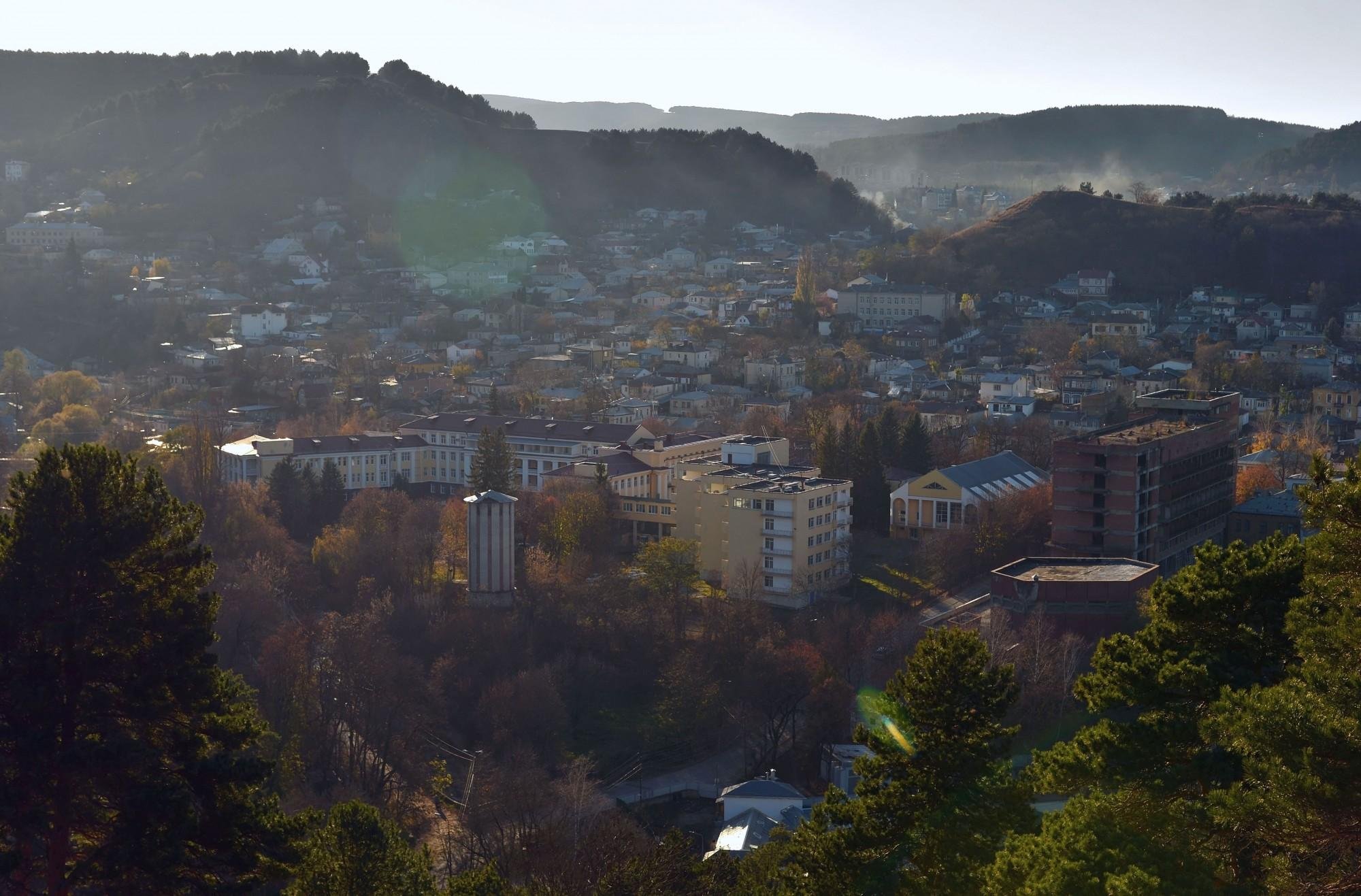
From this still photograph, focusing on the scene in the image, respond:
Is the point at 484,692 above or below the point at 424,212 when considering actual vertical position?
below

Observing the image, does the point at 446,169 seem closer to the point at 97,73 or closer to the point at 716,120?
the point at 97,73

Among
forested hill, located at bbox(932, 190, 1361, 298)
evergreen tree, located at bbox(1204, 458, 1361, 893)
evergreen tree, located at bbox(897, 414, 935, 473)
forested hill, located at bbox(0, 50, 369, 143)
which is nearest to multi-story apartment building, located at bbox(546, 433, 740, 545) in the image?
evergreen tree, located at bbox(897, 414, 935, 473)

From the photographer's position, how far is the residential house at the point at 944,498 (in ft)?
56.2

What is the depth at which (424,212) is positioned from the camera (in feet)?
150

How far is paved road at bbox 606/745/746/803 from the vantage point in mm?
12023

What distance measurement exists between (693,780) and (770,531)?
398 cm

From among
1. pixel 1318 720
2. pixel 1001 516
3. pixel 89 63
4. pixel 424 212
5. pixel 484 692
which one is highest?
pixel 89 63

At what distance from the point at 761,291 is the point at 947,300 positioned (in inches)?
180

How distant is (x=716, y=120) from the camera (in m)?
104

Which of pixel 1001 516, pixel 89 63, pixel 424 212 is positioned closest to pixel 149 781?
pixel 1001 516

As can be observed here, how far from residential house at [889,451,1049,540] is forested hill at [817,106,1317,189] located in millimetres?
66948

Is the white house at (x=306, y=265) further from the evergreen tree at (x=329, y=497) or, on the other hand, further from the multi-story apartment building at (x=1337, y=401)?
the multi-story apartment building at (x=1337, y=401)

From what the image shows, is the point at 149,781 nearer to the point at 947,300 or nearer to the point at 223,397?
the point at 223,397

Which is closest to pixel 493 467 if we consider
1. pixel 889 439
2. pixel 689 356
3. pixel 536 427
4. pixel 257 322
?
pixel 536 427
